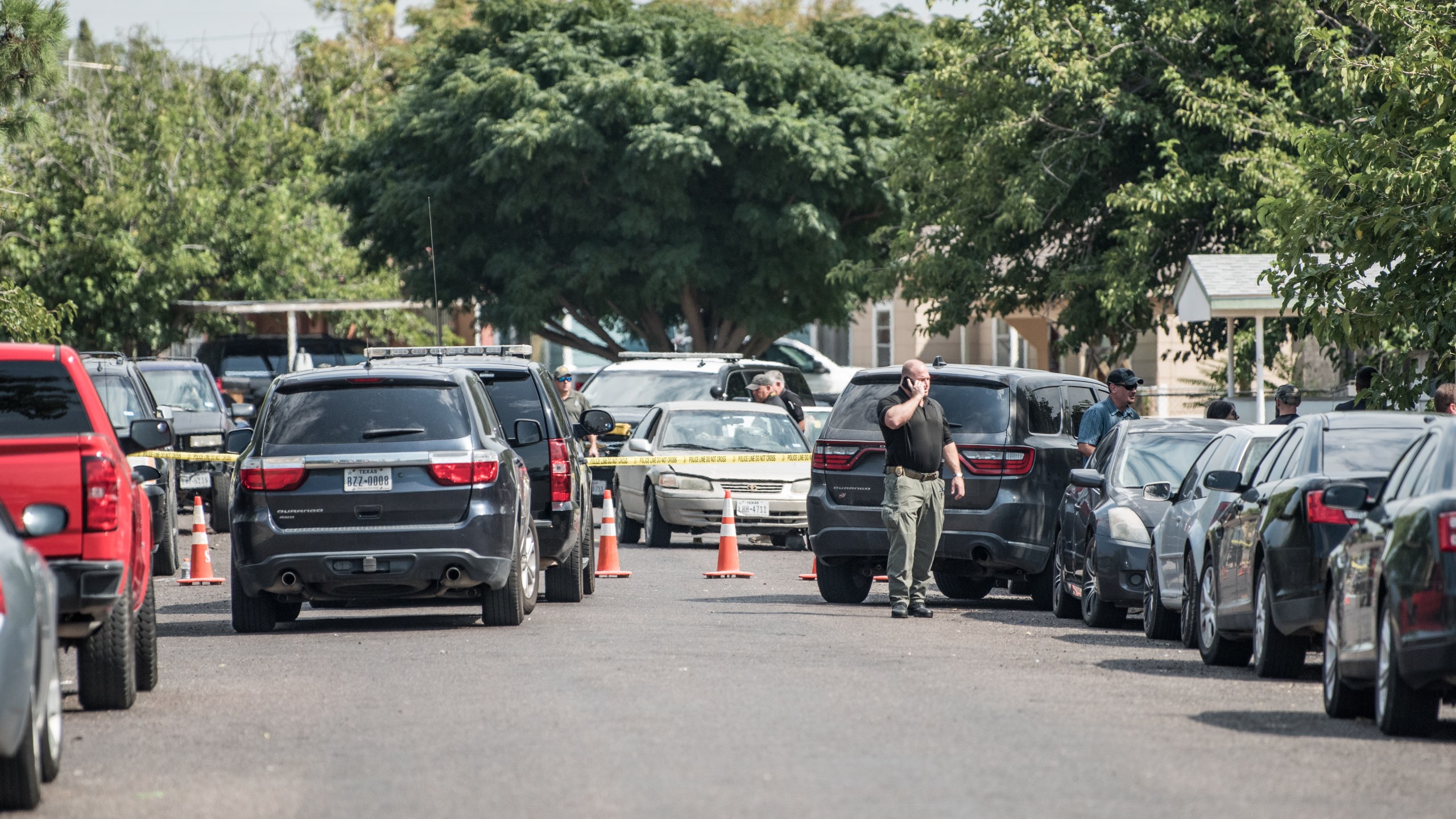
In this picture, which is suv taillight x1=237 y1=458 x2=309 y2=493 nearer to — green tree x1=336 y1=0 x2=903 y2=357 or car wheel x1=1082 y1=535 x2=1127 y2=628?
car wheel x1=1082 y1=535 x2=1127 y2=628

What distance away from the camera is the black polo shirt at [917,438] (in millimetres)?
15266

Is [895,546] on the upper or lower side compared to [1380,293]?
lower

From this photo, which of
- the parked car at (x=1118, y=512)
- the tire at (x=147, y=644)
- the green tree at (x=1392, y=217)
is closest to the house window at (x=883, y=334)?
the green tree at (x=1392, y=217)

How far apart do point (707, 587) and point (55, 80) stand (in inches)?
317

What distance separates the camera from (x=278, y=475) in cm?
1365

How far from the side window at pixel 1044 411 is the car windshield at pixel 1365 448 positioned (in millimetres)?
4704

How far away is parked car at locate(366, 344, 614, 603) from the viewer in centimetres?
1580

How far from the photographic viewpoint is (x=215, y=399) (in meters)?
26.5

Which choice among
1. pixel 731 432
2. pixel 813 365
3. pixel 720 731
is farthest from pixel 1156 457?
pixel 813 365

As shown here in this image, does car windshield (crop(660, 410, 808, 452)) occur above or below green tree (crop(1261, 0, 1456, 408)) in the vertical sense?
below

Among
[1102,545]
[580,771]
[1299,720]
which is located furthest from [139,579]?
[1102,545]

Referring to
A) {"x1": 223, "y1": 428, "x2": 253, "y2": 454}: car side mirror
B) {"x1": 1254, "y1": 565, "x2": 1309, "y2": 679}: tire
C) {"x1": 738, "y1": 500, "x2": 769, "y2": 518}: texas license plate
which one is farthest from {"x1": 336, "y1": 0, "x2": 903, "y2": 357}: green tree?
{"x1": 1254, "y1": 565, "x2": 1309, "y2": 679}: tire

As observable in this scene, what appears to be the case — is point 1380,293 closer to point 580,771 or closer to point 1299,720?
point 1299,720

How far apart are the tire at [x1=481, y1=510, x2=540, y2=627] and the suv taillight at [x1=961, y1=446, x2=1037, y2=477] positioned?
345 cm
